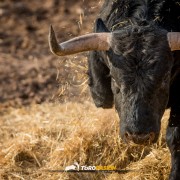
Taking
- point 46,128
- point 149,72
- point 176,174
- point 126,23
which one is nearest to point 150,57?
point 149,72

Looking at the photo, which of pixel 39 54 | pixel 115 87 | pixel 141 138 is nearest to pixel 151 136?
pixel 141 138

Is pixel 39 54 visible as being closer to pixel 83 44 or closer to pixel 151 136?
pixel 83 44

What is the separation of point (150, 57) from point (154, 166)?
1.60 m

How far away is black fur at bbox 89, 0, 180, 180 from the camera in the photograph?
578cm

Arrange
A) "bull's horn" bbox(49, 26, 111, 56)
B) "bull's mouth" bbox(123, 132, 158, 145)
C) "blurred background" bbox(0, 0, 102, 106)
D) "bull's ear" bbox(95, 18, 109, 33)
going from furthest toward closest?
1. "blurred background" bbox(0, 0, 102, 106)
2. "bull's ear" bbox(95, 18, 109, 33)
3. "bull's horn" bbox(49, 26, 111, 56)
4. "bull's mouth" bbox(123, 132, 158, 145)

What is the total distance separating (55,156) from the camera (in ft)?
24.5

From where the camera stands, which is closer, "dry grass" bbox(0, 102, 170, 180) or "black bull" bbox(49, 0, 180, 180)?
"black bull" bbox(49, 0, 180, 180)

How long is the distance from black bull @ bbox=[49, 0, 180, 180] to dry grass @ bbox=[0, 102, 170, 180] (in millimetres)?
969

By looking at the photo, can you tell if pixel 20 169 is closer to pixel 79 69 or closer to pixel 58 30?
pixel 79 69

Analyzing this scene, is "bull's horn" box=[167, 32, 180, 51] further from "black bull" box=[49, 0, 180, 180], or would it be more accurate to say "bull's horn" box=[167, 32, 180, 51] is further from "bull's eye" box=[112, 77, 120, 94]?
"bull's eye" box=[112, 77, 120, 94]

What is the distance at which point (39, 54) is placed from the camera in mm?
11367

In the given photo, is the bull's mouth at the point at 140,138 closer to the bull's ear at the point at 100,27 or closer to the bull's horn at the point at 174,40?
the bull's horn at the point at 174,40

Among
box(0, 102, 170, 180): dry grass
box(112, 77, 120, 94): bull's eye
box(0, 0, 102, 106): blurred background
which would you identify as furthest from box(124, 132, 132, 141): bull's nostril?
box(0, 0, 102, 106): blurred background

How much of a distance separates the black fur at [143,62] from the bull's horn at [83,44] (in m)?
0.07
